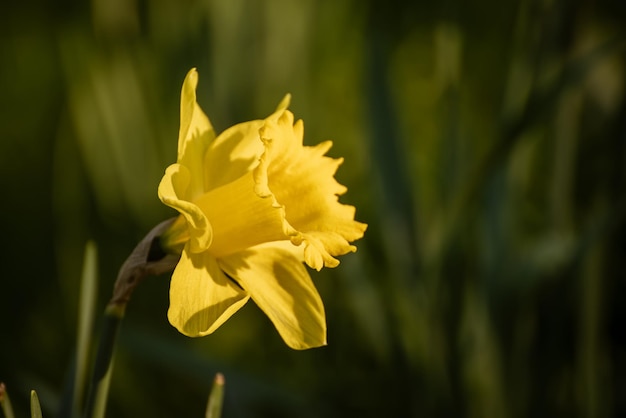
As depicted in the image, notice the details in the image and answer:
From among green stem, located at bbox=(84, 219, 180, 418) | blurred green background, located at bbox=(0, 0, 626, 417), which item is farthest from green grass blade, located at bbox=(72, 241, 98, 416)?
blurred green background, located at bbox=(0, 0, 626, 417)

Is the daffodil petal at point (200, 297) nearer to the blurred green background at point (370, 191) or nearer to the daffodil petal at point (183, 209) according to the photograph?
the daffodil petal at point (183, 209)

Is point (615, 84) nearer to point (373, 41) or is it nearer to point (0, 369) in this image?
point (373, 41)

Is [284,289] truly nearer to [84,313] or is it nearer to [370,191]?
[84,313]

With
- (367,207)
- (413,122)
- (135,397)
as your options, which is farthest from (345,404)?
(413,122)

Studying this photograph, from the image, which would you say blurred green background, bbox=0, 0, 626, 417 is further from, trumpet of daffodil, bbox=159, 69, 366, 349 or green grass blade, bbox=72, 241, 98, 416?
trumpet of daffodil, bbox=159, 69, 366, 349

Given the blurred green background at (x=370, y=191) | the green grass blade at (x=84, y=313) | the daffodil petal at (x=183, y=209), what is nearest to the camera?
the daffodil petal at (x=183, y=209)

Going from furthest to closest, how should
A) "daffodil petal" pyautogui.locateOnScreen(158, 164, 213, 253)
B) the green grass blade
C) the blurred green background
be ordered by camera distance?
1. the blurred green background
2. the green grass blade
3. "daffodil petal" pyautogui.locateOnScreen(158, 164, 213, 253)

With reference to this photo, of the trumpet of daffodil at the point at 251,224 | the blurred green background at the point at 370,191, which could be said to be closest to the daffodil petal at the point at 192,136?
the trumpet of daffodil at the point at 251,224

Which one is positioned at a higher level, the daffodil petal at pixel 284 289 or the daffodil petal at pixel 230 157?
the daffodil petal at pixel 230 157
